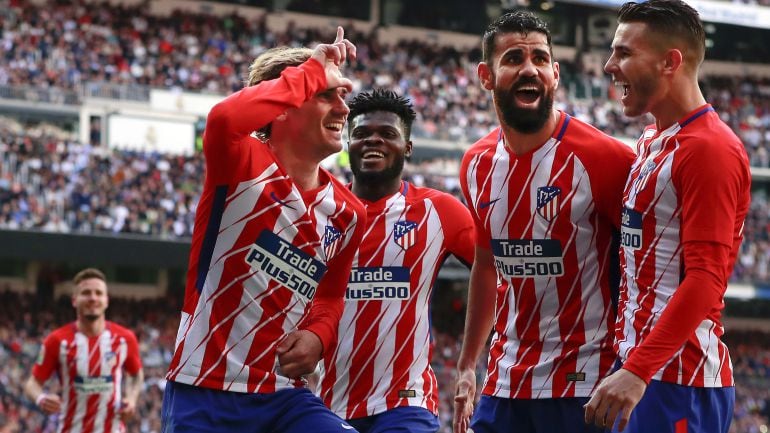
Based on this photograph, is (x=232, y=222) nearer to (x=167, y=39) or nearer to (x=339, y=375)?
(x=339, y=375)

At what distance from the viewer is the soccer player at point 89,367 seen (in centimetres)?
1110

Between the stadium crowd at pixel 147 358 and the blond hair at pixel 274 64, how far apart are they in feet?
48.6

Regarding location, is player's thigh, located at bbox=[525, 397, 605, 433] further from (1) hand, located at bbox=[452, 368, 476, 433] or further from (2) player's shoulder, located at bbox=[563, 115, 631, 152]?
(2) player's shoulder, located at bbox=[563, 115, 631, 152]

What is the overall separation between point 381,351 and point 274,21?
104ft

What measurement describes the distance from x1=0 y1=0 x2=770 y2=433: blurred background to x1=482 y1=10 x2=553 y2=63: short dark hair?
582 inches

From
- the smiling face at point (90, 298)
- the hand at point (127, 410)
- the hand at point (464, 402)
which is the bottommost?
the hand at point (127, 410)

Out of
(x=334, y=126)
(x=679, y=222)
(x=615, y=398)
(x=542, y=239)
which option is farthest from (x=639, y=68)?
(x=615, y=398)

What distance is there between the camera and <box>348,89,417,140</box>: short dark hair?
650cm

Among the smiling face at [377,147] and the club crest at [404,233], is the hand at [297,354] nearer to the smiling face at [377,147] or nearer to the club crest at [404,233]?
the club crest at [404,233]

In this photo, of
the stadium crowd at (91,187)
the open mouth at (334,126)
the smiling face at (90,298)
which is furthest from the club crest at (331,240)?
the stadium crowd at (91,187)

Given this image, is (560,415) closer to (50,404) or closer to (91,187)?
(50,404)

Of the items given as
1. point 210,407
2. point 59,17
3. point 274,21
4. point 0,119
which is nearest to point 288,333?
point 210,407

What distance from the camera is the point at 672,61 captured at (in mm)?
4562

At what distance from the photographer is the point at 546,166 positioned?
5273 millimetres
